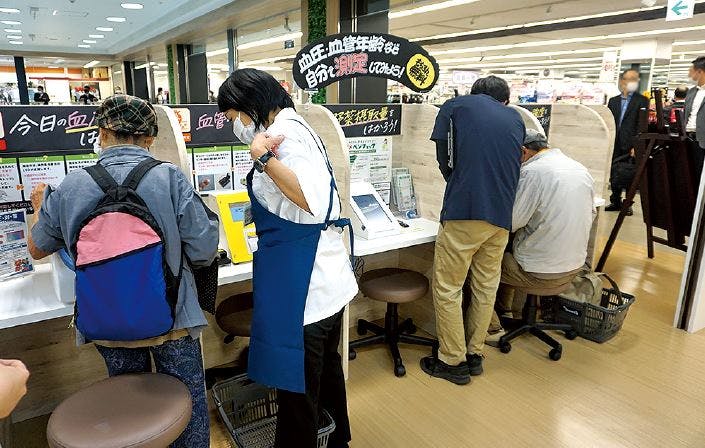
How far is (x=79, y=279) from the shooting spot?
4.69 ft

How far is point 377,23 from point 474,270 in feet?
9.63

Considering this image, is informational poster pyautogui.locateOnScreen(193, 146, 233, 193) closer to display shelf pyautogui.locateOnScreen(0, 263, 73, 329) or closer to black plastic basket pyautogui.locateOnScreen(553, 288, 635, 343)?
display shelf pyautogui.locateOnScreen(0, 263, 73, 329)

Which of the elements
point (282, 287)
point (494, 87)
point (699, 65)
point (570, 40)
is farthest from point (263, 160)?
point (570, 40)

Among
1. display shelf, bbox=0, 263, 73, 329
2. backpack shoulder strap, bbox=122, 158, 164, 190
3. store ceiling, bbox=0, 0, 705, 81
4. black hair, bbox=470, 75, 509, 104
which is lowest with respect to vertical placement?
display shelf, bbox=0, 263, 73, 329

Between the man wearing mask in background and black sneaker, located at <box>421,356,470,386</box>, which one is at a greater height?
the man wearing mask in background

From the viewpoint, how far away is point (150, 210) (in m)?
1.45

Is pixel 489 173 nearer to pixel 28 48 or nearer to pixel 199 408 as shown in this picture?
pixel 199 408

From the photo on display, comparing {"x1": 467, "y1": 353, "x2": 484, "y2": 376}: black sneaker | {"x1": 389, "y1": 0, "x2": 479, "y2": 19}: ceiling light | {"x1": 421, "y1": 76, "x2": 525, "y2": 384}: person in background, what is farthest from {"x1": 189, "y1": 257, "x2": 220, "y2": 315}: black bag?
{"x1": 389, "y1": 0, "x2": 479, "y2": 19}: ceiling light

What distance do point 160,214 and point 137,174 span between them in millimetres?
132

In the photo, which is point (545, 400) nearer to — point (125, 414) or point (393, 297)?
point (393, 297)

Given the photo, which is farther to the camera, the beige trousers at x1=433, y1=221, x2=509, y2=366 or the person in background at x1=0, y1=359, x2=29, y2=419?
the beige trousers at x1=433, y1=221, x2=509, y2=366

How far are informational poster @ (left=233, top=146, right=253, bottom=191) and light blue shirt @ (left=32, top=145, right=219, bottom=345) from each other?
0.97m

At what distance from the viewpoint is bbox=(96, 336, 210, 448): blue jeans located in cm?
164

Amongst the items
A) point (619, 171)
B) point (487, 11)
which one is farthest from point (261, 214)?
point (487, 11)
